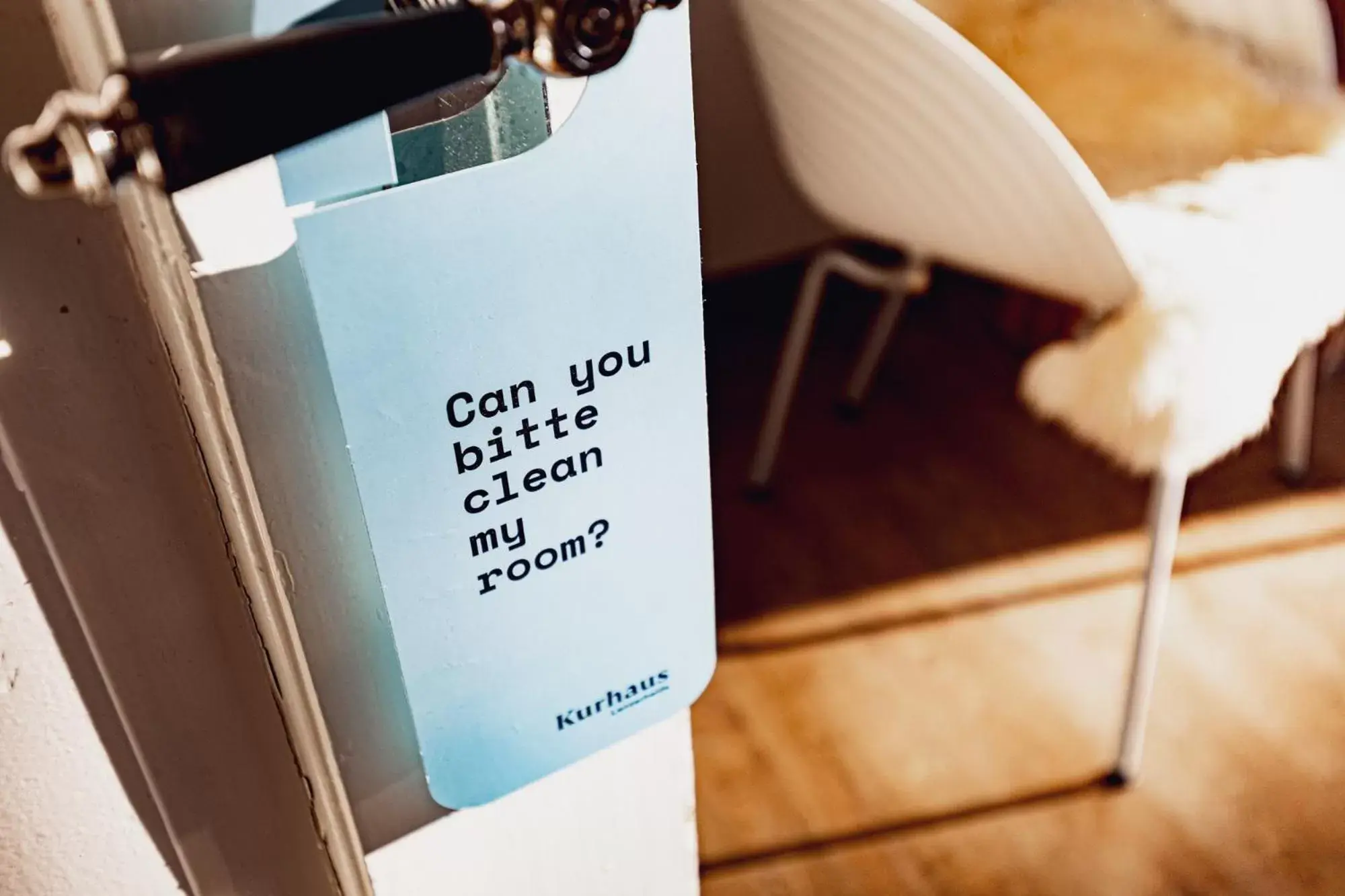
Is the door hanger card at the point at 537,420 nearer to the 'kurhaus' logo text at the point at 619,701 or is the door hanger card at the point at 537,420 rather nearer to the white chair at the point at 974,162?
the 'kurhaus' logo text at the point at 619,701

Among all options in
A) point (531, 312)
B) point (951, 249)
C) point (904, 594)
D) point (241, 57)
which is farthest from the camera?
point (904, 594)

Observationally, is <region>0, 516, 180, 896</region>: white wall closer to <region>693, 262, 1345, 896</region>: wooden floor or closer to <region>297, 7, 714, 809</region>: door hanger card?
<region>297, 7, 714, 809</region>: door hanger card

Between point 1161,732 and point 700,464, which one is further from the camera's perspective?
point 1161,732

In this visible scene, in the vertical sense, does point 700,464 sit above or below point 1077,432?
above

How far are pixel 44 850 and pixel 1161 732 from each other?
3.04 feet

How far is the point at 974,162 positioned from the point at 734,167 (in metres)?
0.85

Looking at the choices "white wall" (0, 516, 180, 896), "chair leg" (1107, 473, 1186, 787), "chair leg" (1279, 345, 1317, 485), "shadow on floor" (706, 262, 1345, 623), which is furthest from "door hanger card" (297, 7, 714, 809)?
"chair leg" (1279, 345, 1317, 485)

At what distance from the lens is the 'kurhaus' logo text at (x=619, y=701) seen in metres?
0.45

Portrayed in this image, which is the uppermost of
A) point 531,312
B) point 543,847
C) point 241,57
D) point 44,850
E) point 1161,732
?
point 241,57

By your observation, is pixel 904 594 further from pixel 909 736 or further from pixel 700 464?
pixel 700 464

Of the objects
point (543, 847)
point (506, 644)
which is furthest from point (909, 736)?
point (506, 644)

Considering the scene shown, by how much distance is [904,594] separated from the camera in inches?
45.6

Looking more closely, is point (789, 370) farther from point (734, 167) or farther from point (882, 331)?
point (734, 167)

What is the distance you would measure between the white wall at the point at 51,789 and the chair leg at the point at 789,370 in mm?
908
